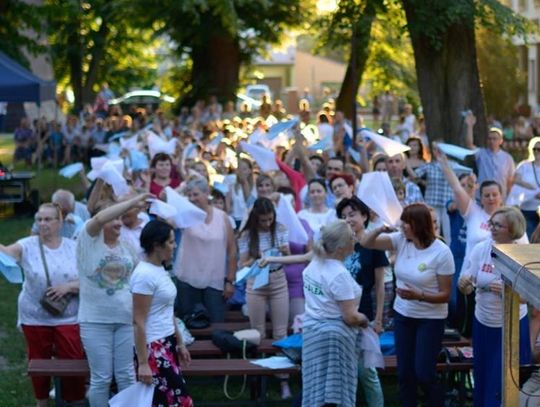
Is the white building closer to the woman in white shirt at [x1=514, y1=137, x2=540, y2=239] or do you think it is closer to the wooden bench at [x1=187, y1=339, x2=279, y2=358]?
the woman in white shirt at [x1=514, y1=137, x2=540, y2=239]

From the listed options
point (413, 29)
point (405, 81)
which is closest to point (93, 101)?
point (405, 81)

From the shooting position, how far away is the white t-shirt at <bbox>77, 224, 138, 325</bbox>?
8.49m

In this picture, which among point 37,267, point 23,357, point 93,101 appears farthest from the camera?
point 93,101

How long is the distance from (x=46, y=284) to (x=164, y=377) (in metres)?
1.63

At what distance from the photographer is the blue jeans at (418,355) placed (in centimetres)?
848

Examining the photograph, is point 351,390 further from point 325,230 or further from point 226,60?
point 226,60

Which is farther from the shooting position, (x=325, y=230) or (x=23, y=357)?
(x=23, y=357)

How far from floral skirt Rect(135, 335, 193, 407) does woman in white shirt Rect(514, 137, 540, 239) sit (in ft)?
23.6

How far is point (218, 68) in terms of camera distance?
3503 centimetres

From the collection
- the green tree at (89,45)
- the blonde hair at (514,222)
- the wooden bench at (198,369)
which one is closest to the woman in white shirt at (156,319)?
the wooden bench at (198,369)

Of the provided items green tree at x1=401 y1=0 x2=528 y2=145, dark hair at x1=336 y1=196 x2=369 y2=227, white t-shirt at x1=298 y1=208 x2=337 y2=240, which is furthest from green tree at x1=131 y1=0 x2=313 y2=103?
dark hair at x1=336 y1=196 x2=369 y2=227

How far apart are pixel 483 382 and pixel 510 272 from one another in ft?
Answer: 8.95

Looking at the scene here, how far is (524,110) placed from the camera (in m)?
43.0

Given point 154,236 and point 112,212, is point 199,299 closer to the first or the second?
point 112,212
